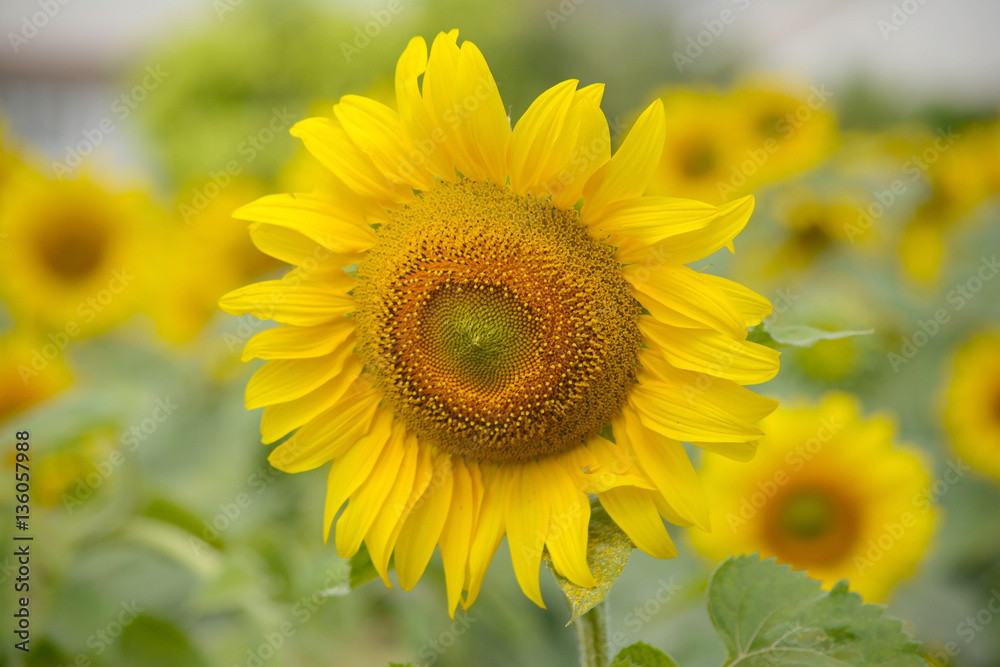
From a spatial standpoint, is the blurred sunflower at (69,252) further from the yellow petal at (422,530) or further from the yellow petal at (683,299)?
the yellow petal at (683,299)

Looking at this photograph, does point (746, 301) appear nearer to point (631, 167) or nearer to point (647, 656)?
point (631, 167)

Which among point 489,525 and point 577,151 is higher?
point 577,151

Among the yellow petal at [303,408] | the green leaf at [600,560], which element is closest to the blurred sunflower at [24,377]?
the yellow petal at [303,408]

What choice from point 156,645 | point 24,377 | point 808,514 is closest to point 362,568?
point 156,645

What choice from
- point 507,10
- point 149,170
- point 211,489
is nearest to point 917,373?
point 211,489

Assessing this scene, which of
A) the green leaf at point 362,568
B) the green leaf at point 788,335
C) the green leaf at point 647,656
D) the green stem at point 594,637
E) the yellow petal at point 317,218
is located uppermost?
the yellow petal at point 317,218
